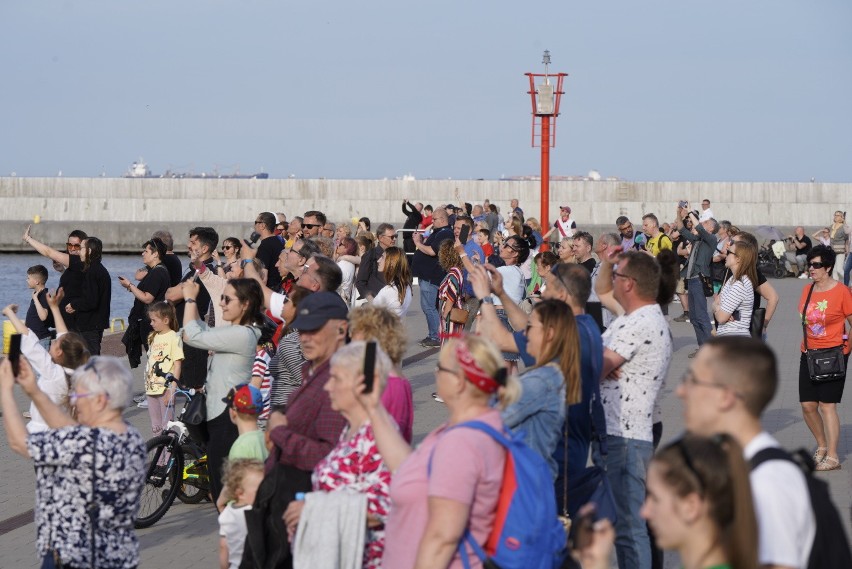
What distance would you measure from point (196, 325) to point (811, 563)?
494 cm

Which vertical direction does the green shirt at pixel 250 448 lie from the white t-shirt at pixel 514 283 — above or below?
below

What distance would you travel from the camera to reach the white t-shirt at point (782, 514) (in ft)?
10.5

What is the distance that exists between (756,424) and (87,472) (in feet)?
8.58

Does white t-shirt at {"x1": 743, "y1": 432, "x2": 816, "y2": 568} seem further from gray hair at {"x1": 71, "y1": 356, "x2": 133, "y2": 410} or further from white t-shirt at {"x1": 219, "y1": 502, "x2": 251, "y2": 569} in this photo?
white t-shirt at {"x1": 219, "y1": 502, "x2": 251, "y2": 569}

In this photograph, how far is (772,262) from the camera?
111 ft

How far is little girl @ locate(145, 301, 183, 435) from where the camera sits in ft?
33.8

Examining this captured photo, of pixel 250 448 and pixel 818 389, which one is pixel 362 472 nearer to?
pixel 250 448

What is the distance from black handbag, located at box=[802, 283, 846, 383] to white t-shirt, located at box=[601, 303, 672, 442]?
13.3 feet

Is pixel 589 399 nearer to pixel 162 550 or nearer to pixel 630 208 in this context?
pixel 162 550

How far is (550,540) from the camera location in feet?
14.1

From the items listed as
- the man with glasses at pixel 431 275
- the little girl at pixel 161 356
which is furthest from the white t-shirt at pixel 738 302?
the man with glasses at pixel 431 275

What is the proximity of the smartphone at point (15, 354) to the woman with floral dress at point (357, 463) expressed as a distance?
1.31 m

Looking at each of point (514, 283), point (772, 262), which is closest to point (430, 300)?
point (514, 283)

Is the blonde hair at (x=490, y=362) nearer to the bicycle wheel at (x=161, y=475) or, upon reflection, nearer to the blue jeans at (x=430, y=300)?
the bicycle wheel at (x=161, y=475)
